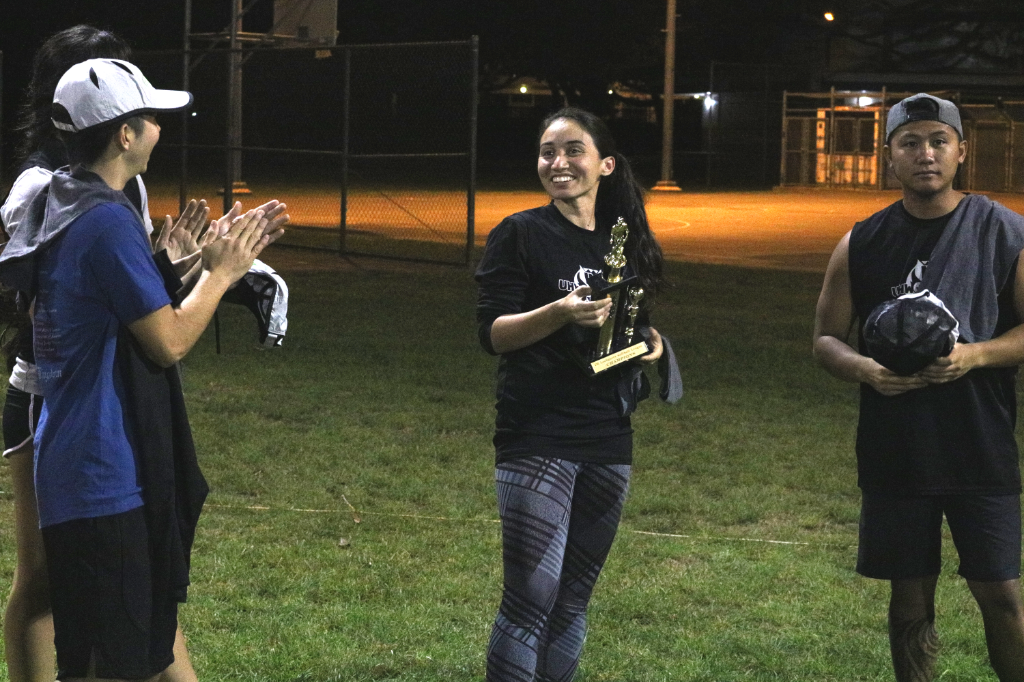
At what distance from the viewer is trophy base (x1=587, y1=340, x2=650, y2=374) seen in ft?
12.4

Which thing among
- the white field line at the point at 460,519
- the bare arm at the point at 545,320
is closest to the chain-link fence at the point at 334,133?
the white field line at the point at 460,519

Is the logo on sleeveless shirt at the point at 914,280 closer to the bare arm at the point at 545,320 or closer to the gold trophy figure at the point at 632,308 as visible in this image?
the gold trophy figure at the point at 632,308

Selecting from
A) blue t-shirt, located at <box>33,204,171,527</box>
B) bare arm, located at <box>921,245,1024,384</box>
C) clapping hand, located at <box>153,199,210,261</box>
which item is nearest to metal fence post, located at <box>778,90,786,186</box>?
bare arm, located at <box>921,245,1024,384</box>

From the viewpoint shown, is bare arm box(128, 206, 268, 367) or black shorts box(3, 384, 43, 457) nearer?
bare arm box(128, 206, 268, 367)

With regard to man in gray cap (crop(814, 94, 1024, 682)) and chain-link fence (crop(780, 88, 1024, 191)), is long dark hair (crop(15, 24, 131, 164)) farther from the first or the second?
chain-link fence (crop(780, 88, 1024, 191))

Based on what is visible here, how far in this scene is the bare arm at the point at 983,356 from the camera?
3.77m

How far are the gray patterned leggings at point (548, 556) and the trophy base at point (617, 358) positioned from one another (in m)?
0.28

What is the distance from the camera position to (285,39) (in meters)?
22.0

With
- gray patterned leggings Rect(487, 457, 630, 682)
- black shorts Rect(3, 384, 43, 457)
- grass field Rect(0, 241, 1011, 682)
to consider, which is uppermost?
black shorts Rect(3, 384, 43, 457)

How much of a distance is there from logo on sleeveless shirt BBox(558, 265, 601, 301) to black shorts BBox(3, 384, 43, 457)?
1453mm

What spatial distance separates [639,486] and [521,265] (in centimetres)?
391

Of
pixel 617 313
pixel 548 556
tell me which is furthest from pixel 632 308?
pixel 548 556

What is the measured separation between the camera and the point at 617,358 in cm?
381

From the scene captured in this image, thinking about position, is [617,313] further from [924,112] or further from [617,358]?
[924,112]
